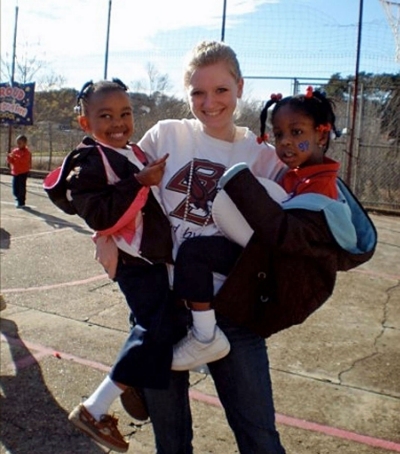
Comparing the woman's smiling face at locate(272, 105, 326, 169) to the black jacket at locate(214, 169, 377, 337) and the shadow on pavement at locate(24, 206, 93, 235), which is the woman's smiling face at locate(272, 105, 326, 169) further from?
the shadow on pavement at locate(24, 206, 93, 235)

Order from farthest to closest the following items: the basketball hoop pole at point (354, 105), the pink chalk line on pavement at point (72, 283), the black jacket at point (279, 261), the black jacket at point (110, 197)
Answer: the basketball hoop pole at point (354, 105) < the pink chalk line on pavement at point (72, 283) < the black jacket at point (110, 197) < the black jacket at point (279, 261)

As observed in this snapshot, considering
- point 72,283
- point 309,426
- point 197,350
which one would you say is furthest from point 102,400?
point 72,283

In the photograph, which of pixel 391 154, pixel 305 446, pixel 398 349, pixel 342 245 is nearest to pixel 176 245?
pixel 342 245

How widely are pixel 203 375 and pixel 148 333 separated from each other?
2383 millimetres

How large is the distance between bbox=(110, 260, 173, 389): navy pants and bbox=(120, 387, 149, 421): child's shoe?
0.55ft

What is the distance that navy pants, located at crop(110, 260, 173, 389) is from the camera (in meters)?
2.12

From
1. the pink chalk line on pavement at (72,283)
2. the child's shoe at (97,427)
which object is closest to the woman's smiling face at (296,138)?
the child's shoe at (97,427)

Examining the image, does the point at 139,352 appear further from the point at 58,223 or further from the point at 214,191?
Result: the point at 58,223

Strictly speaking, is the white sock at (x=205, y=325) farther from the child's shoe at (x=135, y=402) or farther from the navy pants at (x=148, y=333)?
the child's shoe at (x=135, y=402)

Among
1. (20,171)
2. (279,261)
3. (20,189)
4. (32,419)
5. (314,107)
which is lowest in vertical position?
(32,419)

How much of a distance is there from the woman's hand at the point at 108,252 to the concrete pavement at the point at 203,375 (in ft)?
5.33

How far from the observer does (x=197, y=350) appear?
208 centimetres

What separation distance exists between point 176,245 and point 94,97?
2.06ft

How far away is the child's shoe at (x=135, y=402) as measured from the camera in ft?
7.70
